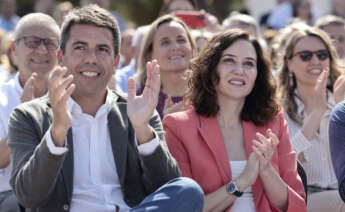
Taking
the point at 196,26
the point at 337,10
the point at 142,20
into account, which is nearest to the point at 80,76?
the point at 196,26

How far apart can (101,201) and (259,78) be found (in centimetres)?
157

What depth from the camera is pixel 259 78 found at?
4.25m

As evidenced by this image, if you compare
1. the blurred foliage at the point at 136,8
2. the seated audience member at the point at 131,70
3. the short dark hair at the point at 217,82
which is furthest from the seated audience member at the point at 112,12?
the blurred foliage at the point at 136,8

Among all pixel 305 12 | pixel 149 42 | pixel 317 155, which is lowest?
pixel 317 155

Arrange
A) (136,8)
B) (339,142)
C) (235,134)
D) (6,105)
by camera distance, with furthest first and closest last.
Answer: (136,8), (6,105), (235,134), (339,142)

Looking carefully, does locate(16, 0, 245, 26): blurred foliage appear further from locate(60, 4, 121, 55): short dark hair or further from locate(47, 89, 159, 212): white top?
locate(47, 89, 159, 212): white top

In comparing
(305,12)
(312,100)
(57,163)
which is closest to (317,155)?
(312,100)

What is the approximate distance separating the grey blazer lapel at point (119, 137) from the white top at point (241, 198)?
790 millimetres

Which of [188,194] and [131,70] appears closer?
[188,194]

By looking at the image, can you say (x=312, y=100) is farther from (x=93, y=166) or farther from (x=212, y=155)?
(x=93, y=166)

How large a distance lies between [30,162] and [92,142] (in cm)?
49

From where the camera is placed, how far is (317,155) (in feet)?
15.9

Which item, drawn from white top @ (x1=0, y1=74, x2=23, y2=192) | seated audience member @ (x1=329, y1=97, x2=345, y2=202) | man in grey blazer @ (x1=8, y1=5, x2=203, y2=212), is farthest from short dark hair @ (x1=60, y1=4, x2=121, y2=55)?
seated audience member @ (x1=329, y1=97, x2=345, y2=202)

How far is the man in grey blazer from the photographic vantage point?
3062mm
